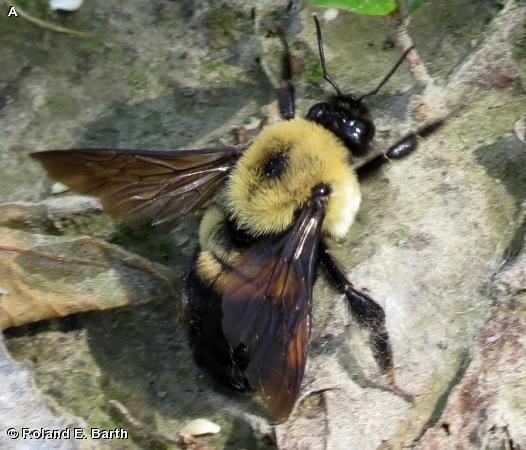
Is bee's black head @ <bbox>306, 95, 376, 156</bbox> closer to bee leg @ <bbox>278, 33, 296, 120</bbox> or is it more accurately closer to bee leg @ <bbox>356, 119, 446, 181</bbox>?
bee leg @ <bbox>356, 119, 446, 181</bbox>

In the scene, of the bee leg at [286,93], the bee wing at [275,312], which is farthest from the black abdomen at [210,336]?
the bee leg at [286,93]

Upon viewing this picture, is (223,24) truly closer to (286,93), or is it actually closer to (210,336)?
(286,93)

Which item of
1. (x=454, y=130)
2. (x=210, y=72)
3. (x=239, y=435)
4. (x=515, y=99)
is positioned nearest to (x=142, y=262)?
(x=239, y=435)

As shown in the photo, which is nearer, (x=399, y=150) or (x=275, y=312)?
(x=275, y=312)

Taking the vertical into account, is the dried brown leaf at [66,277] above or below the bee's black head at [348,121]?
below

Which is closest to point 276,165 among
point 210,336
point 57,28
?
point 210,336

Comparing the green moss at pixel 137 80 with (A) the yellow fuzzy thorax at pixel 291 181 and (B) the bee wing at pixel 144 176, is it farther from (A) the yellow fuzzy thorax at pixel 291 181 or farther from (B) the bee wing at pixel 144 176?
(A) the yellow fuzzy thorax at pixel 291 181

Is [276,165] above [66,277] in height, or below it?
above
